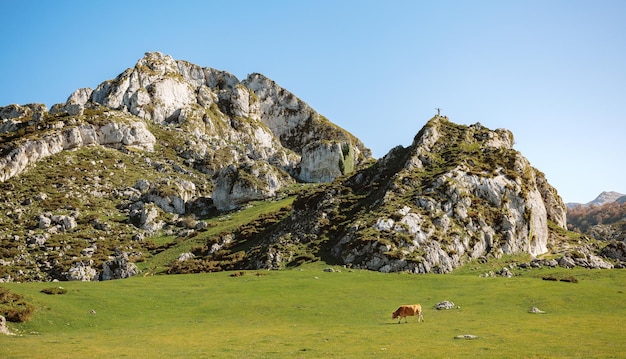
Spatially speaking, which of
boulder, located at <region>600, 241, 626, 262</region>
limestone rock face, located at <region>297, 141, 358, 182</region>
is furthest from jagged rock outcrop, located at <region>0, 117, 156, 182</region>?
boulder, located at <region>600, 241, 626, 262</region>

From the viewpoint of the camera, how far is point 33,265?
93.7 metres

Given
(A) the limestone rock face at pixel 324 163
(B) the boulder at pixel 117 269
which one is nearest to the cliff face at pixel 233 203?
(B) the boulder at pixel 117 269

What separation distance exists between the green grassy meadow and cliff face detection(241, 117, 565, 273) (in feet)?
21.3

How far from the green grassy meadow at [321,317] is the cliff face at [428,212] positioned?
6.50 m

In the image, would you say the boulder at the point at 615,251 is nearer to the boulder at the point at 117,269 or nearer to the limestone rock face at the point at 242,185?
the boulder at the point at 117,269

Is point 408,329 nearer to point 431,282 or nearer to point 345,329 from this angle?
point 345,329

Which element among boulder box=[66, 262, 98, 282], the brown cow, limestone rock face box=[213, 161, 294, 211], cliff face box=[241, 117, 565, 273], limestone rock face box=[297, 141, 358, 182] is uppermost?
limestone rock face box=[297, 141, 358, 182]

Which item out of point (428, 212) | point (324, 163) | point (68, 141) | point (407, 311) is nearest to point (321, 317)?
point (407, 311)

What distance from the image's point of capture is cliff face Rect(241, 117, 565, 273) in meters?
73.6

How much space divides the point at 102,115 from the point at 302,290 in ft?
444

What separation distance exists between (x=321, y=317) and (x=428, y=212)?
4205 centimetres

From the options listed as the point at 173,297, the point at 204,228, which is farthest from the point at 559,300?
the point at 204,228

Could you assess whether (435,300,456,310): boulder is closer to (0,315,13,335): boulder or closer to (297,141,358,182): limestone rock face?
(0,315,13,335): boulder

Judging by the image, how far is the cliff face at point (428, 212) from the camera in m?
73.6
